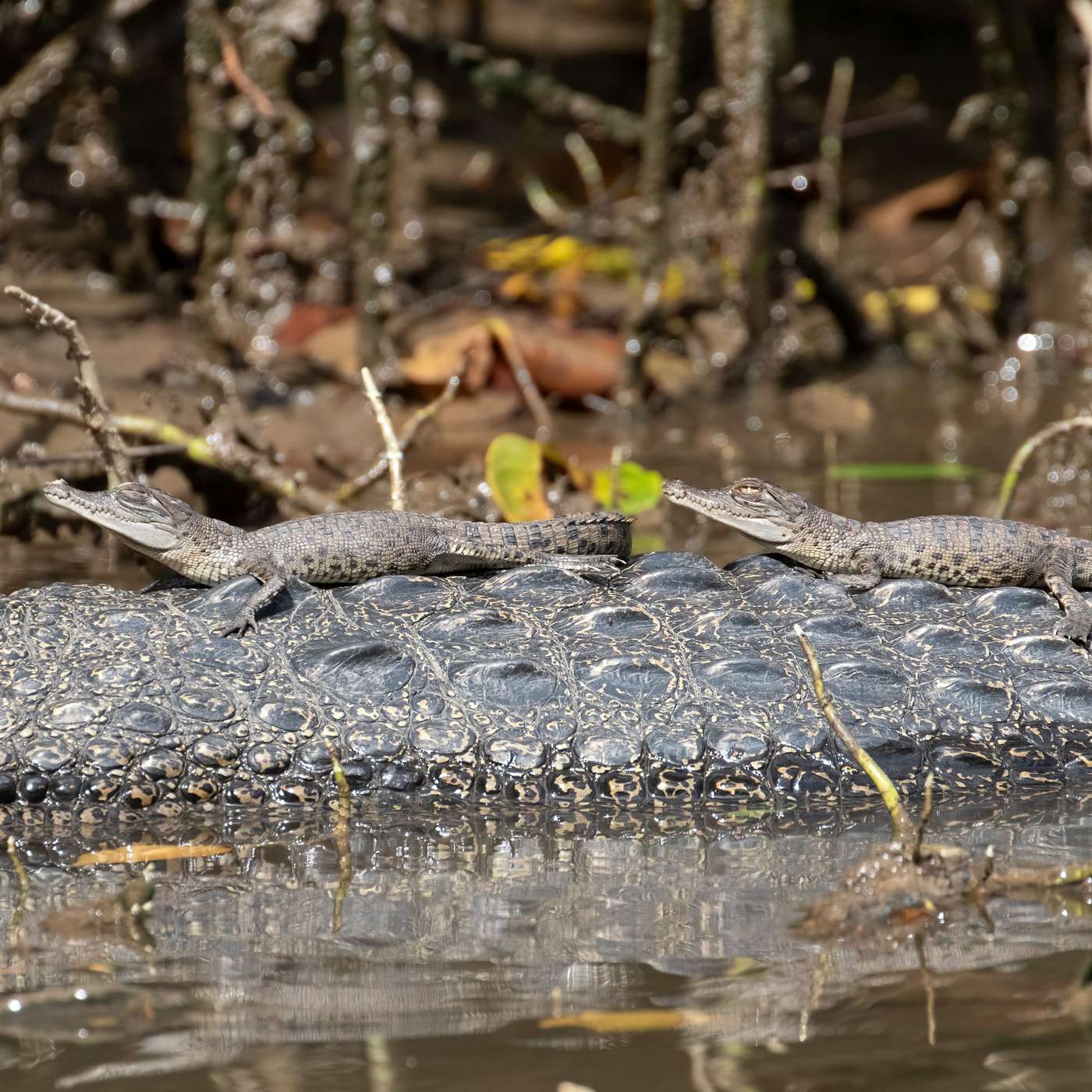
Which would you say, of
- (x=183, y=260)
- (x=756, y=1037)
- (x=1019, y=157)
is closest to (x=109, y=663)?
(x=756, y=1037)

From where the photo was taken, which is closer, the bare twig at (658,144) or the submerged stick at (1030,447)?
the submerged stick at (1030,447)

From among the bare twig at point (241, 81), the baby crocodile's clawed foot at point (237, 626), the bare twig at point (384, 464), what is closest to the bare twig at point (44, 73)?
the bare twig at point (241, 81)

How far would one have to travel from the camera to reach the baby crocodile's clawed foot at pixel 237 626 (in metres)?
3.92

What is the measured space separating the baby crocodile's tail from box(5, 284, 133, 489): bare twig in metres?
1.47

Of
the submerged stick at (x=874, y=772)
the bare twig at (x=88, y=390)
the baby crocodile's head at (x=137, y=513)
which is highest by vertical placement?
the bare twig at (x=88, y=390)

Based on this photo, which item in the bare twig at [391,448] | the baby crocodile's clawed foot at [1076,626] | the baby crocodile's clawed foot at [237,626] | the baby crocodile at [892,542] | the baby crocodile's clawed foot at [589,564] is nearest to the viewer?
the baby crocodile's clawed foot at [237,626]

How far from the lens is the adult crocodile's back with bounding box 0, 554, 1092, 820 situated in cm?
372

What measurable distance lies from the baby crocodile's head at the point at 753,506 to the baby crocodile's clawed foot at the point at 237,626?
4.28ft

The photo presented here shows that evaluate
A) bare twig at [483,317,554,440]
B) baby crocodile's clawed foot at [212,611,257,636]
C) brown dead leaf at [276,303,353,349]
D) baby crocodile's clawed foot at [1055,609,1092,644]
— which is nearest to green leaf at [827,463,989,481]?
bare twig at [483,317,554,440]

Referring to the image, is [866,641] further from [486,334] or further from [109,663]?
[486,334]

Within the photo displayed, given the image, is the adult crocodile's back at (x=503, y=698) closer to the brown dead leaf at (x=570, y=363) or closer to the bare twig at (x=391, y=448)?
the bare twig at (x=391, y=448)

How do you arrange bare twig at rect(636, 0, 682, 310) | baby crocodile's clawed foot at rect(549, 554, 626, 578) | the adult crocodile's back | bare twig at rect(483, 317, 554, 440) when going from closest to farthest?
the adult crocodile's back < baby crocodile's clawed foot at rect(549, 554, 626, 578) < bare twig at rect(483, 317, 554, 440) < bare twig at rect(636, 0, 682, 310)

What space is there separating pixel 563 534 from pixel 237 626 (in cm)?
113

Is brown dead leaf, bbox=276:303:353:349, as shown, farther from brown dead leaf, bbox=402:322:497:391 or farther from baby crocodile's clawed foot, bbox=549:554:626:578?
baby crocodile's clawed foot, bbox=549:554:626:578
